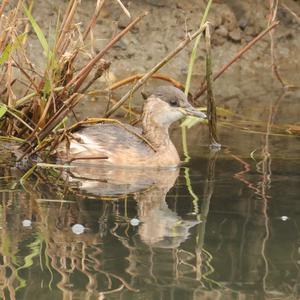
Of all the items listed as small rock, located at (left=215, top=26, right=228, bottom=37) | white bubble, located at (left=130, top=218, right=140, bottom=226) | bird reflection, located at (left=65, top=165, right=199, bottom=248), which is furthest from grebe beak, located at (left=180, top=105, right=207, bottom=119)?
small rock, located at (left=215, top=26, right=228, bottom=37)

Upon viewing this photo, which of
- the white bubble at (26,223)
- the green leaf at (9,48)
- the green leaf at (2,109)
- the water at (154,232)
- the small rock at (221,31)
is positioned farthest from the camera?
the small rock at (221,31)

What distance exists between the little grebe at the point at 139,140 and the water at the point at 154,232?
0.17 m

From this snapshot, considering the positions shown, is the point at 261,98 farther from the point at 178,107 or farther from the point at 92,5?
the point at 178,107

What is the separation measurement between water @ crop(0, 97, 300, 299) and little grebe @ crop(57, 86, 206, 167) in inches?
6.9

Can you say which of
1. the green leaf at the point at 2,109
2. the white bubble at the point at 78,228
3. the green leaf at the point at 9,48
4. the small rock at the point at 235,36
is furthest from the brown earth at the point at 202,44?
the white bubble at the point at 78,228

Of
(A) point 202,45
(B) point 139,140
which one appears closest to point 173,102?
(B) point 139,140

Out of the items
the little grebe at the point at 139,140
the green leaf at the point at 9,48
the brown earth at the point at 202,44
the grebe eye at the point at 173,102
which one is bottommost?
the little grebe at the point at 139,140

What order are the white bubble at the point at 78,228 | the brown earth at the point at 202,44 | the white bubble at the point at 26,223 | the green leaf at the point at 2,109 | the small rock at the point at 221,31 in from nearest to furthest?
the white bubble at the point at 78,228 → the white bubble at the point at 26,223 → the green leaf at the point at 2,109 → the brown earth at the point at 202,44 → the small rock at the point at 221,31

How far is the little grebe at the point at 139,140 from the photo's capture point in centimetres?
855

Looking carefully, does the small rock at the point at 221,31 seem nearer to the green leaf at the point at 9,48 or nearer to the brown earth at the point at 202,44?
the brown earth at the point at 202,44

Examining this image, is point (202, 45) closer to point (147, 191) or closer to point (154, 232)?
point (147, 191)

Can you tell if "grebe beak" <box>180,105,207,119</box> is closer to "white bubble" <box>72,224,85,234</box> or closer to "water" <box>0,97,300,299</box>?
"water" <box>0,97,300,299</box>

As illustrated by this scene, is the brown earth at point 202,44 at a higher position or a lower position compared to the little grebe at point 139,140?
higher

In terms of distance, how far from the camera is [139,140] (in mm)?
8898
